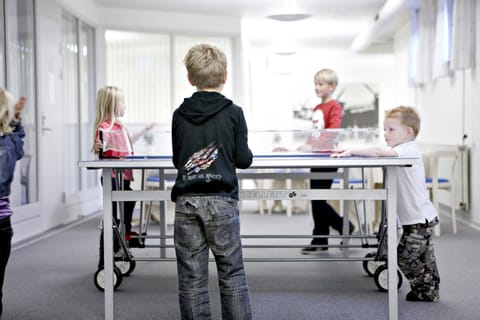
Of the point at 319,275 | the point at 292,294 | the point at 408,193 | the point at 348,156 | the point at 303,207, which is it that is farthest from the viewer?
the point at 303,207

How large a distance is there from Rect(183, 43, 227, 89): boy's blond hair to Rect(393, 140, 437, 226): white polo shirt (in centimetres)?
131

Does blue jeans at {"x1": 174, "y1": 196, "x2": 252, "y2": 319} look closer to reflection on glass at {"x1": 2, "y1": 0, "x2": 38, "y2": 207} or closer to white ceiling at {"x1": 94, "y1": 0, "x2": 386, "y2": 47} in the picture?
reflection on glass at {"x1": 2, "y1": 0, "x2": 38, "y2": 207}

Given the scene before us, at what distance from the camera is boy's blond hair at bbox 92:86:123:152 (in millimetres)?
4410

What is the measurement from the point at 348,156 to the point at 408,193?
44cm

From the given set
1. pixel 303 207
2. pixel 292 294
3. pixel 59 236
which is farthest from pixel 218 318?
pixel 303 207

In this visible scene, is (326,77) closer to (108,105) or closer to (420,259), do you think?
(108,105)

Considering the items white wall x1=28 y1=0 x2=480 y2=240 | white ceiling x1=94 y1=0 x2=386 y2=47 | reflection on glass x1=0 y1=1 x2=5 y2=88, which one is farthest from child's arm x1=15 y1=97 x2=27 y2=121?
white ceiling x1=94 y1=0 x2=386 y2=47

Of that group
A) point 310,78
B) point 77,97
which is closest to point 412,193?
point 77,97

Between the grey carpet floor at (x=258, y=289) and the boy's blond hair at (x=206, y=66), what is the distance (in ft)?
4.34

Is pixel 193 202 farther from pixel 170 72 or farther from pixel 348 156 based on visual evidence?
pixel 170 72

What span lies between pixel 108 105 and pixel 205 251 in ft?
6.35

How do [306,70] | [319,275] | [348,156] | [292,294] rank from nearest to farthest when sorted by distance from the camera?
[348,156]
[292,294]
[319,275]
[306,70]

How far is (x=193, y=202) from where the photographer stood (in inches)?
105

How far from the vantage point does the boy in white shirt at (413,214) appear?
12.1ft
